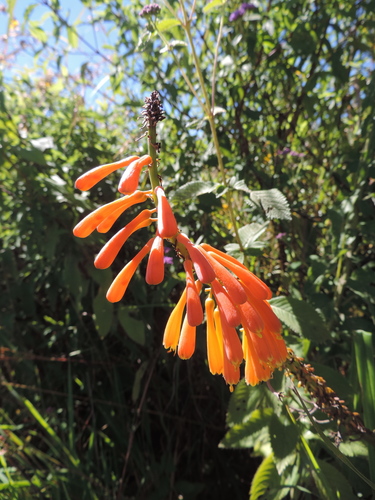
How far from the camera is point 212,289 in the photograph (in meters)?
1.09

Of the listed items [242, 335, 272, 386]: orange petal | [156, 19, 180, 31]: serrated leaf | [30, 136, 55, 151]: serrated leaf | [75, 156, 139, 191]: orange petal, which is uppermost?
[156, 19, 180, 31]: serrated leaf

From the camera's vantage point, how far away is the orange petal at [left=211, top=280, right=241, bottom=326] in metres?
0.96

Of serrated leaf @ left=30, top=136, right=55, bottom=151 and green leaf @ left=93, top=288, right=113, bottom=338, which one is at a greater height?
serrated leaf @ left=30, top=136, right=55, bottom=151

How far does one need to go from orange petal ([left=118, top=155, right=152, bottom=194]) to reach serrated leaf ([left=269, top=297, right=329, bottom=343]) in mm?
729

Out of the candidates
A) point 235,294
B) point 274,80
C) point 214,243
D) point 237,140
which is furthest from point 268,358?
point 274,80

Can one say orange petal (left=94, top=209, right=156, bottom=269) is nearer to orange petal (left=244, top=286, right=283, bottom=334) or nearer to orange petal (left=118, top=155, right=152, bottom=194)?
orange petal (left=118, top=155, right=152, bottom=194)

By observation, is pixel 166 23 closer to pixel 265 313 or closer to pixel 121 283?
pixel 121 283

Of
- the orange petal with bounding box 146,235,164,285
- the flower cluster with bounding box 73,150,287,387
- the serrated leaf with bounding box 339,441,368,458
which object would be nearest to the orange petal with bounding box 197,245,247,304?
the flower cluster with bounding box 73,150,287,387

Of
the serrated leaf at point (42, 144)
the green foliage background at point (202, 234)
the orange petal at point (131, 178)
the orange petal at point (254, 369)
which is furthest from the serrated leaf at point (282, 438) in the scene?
the serrated leaf at point (42, 144)

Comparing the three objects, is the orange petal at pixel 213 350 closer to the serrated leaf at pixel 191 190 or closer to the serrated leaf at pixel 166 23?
the serrated leaf at pixel 191 190

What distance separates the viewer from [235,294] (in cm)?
98

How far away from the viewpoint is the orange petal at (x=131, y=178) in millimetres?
1013

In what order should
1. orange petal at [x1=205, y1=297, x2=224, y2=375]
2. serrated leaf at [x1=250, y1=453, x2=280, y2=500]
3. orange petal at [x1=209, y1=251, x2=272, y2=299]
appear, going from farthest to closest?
serrated leaf at [x1=250, y1=453, x2=280, y2=500] → orange petal at [x1=205, y1=297, x2=224, y2=375] → orange petal at [x1=209, y1=251, x2=272, y2=299]

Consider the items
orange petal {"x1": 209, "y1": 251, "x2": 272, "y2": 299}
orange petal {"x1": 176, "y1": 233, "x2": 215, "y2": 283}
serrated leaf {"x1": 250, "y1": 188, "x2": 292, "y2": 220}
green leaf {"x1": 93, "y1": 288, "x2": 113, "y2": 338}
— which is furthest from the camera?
green leaf {"x1": 93, "y1": 288, "x2": 113, "y2": 338}
